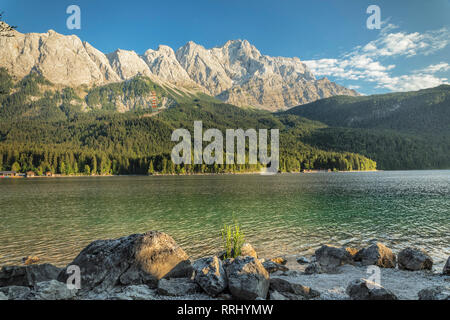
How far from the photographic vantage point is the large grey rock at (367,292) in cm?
993

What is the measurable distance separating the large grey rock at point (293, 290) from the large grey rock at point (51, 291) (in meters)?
8.93

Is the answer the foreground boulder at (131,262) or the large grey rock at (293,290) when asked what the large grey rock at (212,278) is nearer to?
the large grey rock at (293,290)

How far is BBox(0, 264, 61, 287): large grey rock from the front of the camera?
1317cm

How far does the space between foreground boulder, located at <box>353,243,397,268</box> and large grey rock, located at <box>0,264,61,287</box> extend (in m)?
18.6

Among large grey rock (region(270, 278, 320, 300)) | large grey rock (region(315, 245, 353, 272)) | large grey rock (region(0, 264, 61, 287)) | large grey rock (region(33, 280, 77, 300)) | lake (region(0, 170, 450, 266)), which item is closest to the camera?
large grey rock (region(33, 280, 77, 300))

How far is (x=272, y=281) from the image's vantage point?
12.3 meters

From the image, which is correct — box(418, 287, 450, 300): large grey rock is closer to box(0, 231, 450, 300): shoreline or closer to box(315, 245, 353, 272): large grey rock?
box(0, 231, 450, 300): shoreline

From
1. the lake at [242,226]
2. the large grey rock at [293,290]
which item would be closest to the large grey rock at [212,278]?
the large grey rock at [293,290]

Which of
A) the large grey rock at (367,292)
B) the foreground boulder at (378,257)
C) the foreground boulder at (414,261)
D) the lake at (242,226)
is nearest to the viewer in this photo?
the large grey rock at (367,292)

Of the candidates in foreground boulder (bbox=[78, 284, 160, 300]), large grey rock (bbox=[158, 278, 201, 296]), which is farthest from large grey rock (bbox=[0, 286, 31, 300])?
large grey rock (bbox=[158, 278, 201, 296])

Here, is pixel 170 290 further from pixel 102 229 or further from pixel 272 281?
pixel 102 229

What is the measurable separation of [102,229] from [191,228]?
10.2m

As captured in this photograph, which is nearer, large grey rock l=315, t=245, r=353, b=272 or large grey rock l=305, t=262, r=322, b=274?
large grey rock l=305, t=262, r=322, b=274

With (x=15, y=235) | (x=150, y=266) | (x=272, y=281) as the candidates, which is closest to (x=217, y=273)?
(x=272, y=281)
